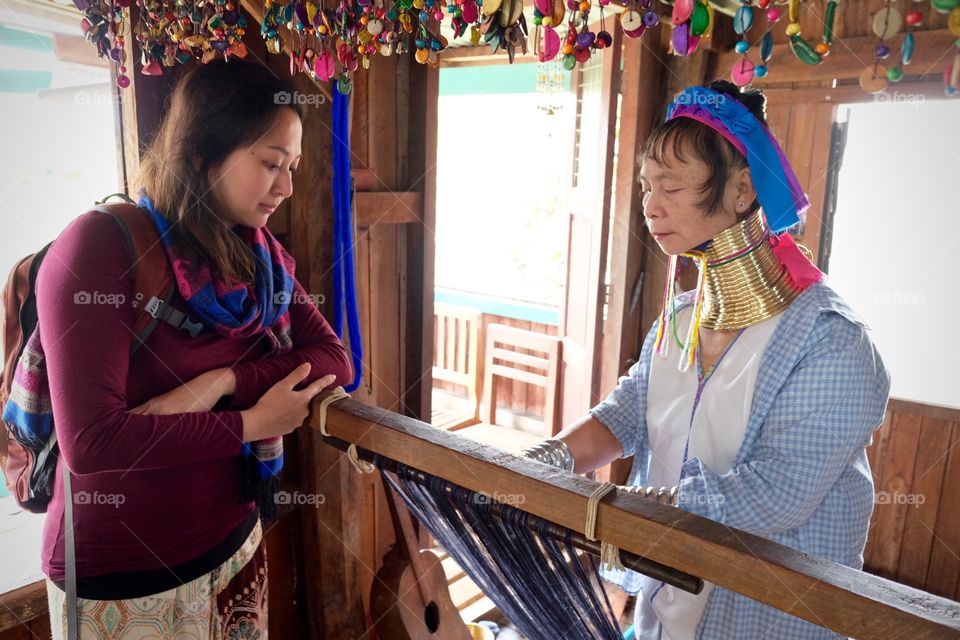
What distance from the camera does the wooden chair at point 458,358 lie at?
204 inches

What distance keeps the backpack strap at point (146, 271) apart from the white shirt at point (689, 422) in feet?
3.01

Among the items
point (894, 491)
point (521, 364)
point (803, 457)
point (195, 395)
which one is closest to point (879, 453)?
point (894, 491)

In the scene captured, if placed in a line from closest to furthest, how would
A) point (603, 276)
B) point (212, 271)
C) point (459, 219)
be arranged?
1. point (212, 271)
2. point (603, 276)
3. point (459, 219)

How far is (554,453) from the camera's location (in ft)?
4.20

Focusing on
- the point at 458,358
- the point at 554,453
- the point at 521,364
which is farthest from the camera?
the point at 458,358

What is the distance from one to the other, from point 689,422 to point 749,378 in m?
0.17

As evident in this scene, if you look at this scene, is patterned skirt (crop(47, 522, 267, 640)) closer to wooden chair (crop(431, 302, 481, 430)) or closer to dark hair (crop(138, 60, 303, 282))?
dark hair (crop(138, 60, 303, 282))

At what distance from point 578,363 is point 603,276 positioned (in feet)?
1.83

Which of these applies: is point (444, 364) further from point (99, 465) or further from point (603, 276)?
point (99, 465)

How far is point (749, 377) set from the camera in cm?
117

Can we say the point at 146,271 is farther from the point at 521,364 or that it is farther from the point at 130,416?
the point at 521,364

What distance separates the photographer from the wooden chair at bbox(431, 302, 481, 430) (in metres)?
5.18

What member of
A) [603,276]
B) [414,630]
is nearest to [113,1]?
[414,630]

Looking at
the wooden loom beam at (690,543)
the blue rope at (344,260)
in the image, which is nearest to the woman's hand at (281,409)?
the wooden loom beam at (690,543)
